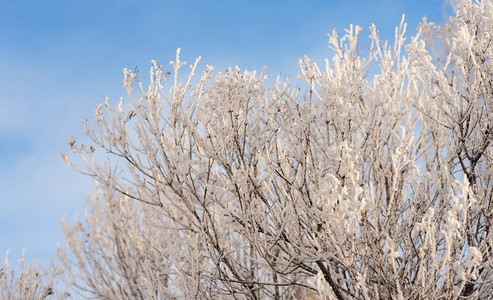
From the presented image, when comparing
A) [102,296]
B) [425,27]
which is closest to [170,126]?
[425,27]

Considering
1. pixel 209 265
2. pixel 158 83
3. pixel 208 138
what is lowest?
pixel 209 265

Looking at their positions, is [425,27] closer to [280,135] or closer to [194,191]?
[280,135]

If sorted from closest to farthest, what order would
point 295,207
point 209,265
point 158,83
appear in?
1. point 295,207
2. point 158,83
3. point 209,265

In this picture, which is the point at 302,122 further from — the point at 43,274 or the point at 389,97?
the point at 43,274

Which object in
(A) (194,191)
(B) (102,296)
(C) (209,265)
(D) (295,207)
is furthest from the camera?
(B) (102,296)

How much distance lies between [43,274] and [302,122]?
16.8 ft

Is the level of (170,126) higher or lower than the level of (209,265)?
higher

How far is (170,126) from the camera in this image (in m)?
4.75

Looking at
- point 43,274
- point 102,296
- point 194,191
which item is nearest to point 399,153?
point 194,191

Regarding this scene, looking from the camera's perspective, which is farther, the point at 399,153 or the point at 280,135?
the point at 280,135

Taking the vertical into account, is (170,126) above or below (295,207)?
above

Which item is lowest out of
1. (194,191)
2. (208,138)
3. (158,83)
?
(194,191)

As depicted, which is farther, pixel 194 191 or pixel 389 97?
pixel 389 97

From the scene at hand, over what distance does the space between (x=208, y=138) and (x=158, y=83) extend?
108cm
